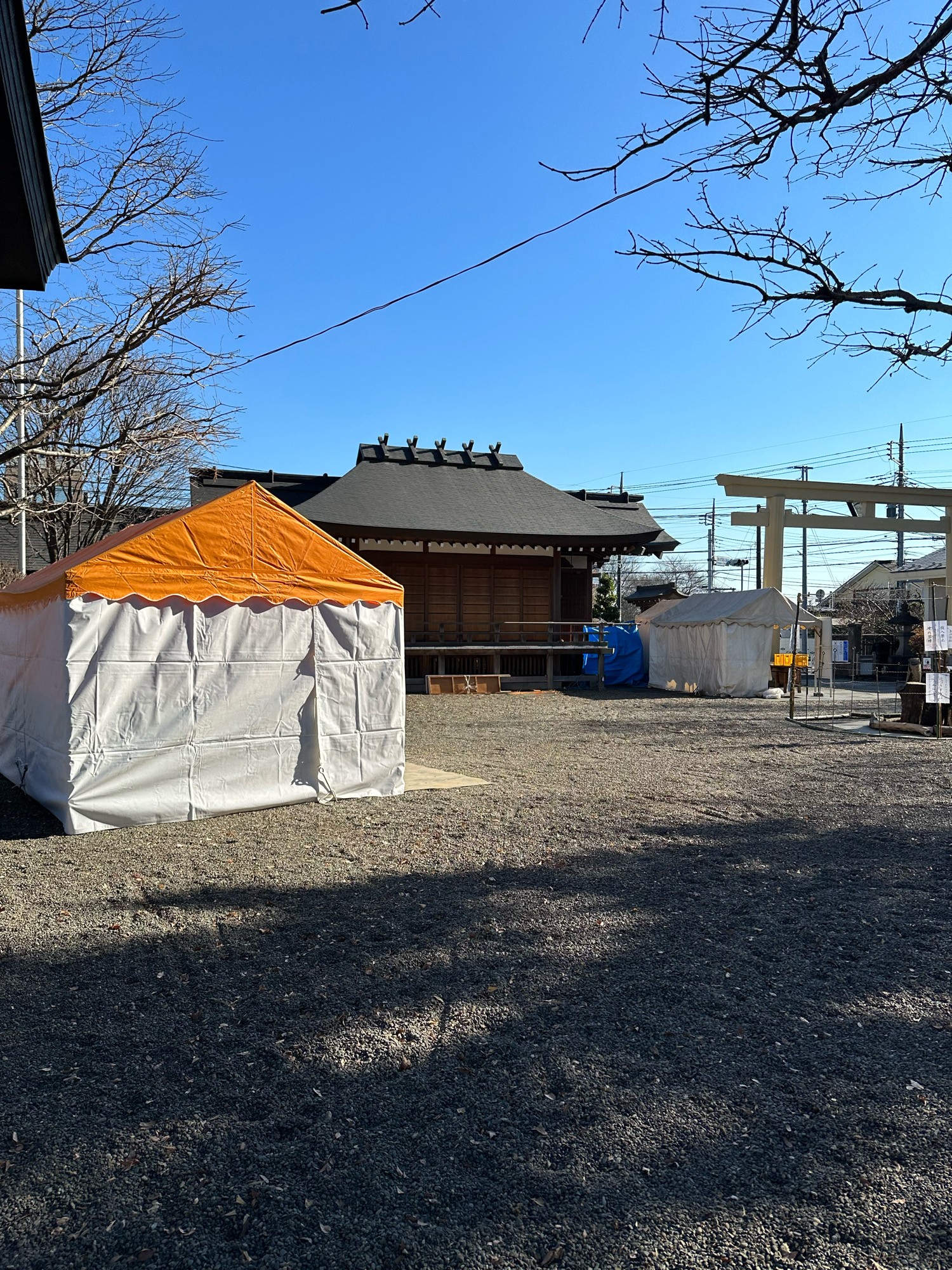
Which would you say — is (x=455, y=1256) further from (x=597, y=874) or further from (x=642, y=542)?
(x=642, y=542)

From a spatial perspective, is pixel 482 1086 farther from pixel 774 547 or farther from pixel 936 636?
pixel 774 547

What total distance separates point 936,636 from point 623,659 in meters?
14.9

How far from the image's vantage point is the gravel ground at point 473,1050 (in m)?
2.15

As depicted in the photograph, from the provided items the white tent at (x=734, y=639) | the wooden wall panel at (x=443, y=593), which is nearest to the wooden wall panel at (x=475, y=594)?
the wooden wall panel at (x=443, y=593)

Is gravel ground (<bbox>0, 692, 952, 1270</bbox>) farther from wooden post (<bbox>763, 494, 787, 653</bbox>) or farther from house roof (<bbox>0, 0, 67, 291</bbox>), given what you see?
wooden post (<bbox>763, 494, 787, 653</bbox>)

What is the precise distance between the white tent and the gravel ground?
565 inches

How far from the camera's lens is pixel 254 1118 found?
2.63 metres

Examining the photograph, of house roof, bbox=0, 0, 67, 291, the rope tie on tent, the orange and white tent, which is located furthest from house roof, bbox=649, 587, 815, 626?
house roof, bbox=0, 0, 67, 291

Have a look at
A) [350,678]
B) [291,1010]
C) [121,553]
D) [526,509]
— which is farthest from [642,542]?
[291,1010]

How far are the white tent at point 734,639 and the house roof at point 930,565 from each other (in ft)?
28.0

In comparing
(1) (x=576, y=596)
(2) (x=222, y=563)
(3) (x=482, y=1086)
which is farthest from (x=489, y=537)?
(3) (x=482, y=1086)

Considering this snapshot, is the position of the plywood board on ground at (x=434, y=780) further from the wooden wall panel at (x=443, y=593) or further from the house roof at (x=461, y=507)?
the wooden wall panel at (x=443, y=593)

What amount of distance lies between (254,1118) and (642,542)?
19.7 metres

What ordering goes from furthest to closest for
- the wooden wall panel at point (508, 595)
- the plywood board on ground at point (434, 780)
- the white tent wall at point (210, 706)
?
1. the wooden wall panel at point (508, 595)
2. the plywood board on ground at point (434, 780)
3. the white tent wall at point (210, 706)
